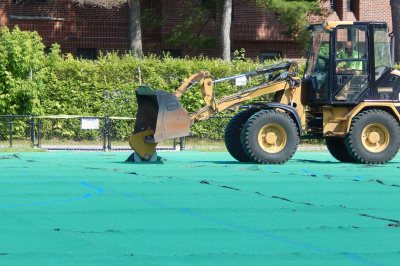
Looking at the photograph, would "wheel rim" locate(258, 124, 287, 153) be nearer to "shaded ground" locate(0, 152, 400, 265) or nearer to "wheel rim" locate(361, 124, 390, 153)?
"shaded ground" locate(0, 152, 400, 265)

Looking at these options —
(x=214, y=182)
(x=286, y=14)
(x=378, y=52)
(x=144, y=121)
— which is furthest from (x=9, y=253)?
(x=286, y=14)

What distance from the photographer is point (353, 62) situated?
2312cm

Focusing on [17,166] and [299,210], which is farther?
[17,166]

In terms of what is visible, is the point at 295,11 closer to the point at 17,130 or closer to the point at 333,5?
the point at 333,5

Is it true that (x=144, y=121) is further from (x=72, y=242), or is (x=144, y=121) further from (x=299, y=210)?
(x=72, y=242)

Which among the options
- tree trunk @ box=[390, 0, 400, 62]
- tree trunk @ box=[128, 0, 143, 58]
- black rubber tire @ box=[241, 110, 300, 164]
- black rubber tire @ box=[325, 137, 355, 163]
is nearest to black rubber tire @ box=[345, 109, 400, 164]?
black rubber tire @ box=[325, 137, 355, 163]

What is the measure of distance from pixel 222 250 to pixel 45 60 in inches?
923

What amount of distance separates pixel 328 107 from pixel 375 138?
1.26 metres

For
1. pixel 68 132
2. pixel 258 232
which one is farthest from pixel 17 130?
pixel 258 232

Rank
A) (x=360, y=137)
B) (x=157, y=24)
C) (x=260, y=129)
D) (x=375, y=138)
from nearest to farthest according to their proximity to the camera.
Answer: (x=260, y=129) → (x=360, y=137) → (x=375, y=138) → (x=157, y=24)

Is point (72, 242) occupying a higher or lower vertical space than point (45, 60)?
lower

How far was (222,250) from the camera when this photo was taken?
1038cm

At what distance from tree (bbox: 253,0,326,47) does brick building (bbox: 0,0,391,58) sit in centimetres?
208

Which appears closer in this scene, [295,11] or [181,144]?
[181,144]
